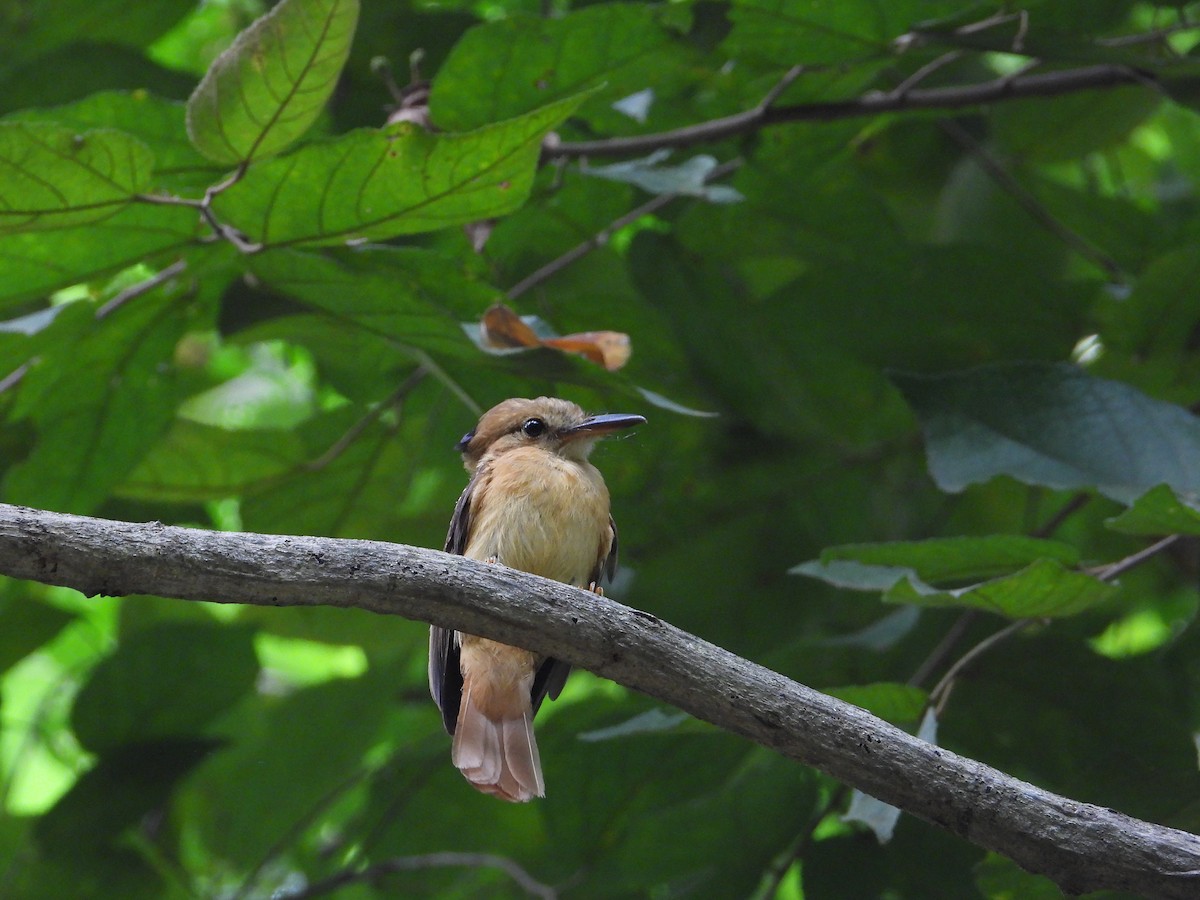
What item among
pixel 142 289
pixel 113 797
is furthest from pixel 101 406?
pixel 113 797

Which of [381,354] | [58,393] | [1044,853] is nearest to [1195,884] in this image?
[1044,853]

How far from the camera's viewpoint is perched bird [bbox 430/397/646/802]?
287cm

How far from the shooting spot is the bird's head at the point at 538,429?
3.29 metres

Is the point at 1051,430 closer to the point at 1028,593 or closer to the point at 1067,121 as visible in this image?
the point at 1028,593

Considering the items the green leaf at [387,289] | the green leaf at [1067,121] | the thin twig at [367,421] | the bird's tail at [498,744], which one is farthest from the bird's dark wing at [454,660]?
the green leaf at [1067,121]

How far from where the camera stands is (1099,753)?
3.08 metres

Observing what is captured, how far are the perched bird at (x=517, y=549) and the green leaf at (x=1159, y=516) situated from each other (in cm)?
117

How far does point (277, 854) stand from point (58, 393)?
162 centimetres

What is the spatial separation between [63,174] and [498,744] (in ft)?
4.86

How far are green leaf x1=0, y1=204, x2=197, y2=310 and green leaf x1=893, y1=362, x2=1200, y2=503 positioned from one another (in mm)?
1542

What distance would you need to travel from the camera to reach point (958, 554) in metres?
2.44

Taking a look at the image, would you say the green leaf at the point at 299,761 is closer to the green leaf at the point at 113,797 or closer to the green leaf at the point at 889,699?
the green leaf at the point at 113,797

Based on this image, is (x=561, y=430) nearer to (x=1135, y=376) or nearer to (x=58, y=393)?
(x=58, y=393)

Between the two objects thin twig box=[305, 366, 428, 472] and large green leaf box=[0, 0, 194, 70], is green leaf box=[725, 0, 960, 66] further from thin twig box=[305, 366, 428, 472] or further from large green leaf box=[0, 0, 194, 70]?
large green leaf box=[0, 0, 194, 70]
